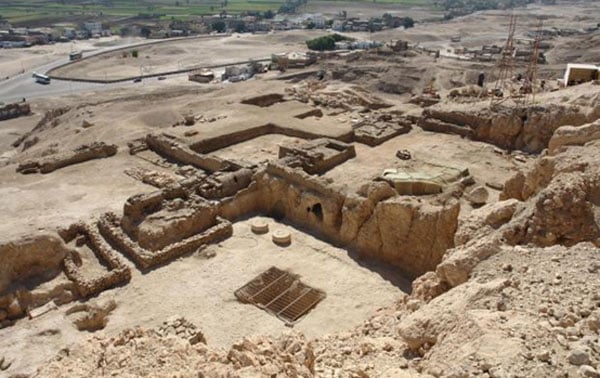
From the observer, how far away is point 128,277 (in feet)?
51.2

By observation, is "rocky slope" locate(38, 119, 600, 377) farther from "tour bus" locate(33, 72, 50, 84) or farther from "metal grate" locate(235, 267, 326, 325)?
"tour bus" locate(33, 72, 50, 84)

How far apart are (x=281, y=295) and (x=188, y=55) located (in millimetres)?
72802

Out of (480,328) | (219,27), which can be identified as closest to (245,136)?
(480,328)

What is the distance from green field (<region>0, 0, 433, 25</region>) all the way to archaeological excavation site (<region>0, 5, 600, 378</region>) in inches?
4336

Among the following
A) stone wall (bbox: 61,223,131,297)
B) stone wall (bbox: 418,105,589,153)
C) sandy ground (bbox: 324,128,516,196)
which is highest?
stone wall (bbox: 418,105,589,153)

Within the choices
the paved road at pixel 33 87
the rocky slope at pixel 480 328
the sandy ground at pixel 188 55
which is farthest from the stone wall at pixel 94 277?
the sandy ground at pixel 188 55

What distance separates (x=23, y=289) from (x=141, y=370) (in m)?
8.23

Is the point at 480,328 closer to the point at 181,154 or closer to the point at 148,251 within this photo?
the point at 148,251

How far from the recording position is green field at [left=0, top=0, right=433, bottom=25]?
129 m

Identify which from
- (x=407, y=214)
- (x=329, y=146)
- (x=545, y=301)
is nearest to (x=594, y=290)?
A: (x=545, y=301)

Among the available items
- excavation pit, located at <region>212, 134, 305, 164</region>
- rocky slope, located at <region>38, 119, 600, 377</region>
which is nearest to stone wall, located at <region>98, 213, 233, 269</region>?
rocky slope, located at <region>38, 119, 600, 377</region>

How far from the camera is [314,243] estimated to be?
58.2 feet

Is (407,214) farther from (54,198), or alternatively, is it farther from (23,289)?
(54,198)

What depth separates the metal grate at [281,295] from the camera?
46.8ft
